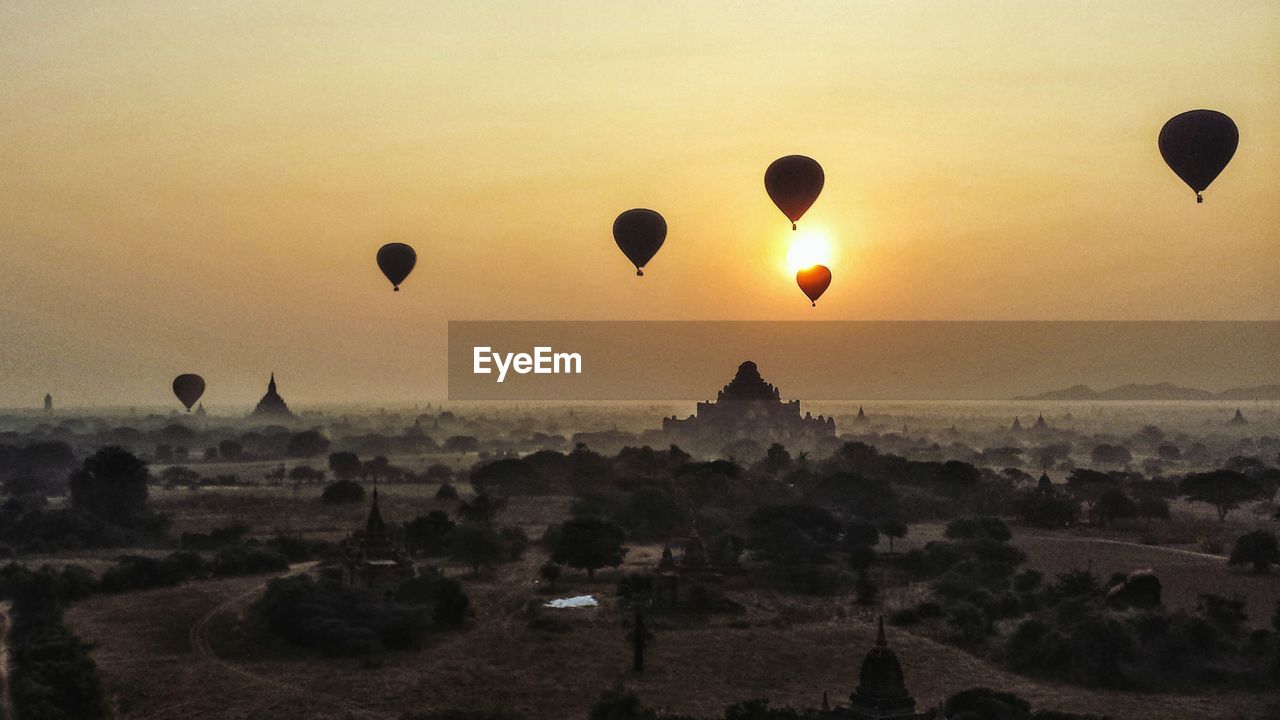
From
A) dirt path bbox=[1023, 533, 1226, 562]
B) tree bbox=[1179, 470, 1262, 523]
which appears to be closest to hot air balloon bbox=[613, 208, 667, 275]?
dirt path bbox=[1023, 533, 1226, 562]

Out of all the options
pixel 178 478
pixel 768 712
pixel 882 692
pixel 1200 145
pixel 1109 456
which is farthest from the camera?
pixel 1109 456

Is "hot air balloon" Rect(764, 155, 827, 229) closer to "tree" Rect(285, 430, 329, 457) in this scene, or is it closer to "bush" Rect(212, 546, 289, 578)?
"bush" Rect(212, 546, 289, 578)

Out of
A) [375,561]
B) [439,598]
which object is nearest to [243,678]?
[439,598]

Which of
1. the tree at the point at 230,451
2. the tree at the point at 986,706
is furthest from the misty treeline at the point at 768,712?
the tree at the point at 230,451

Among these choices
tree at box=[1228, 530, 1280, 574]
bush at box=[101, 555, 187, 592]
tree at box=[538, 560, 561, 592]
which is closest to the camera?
bush at box=[101, 555, 187, 592]

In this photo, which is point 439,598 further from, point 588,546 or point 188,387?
point 188,387

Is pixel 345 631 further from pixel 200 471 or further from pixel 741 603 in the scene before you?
pixel 200 471
